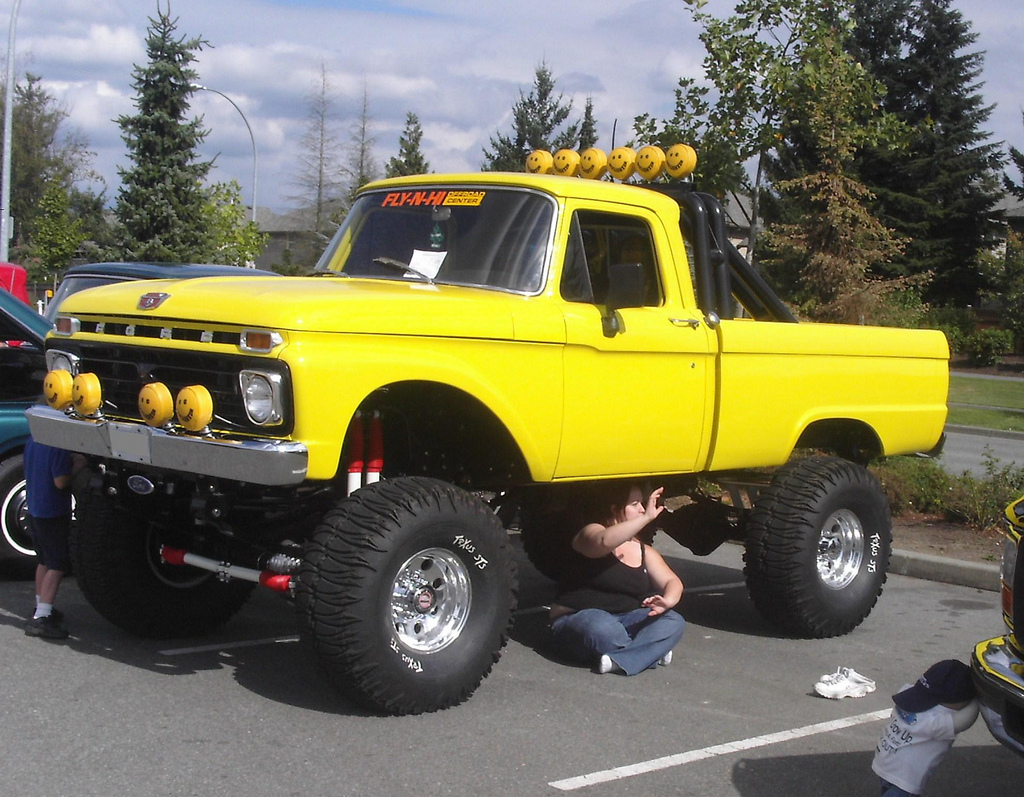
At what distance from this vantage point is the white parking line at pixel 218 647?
6461mm

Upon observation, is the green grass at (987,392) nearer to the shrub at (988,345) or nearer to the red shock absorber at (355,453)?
the shrub at (988,345)

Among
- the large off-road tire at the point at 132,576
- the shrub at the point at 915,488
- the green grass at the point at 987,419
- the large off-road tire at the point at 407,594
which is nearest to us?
the large off-road tire at the point at 407,594

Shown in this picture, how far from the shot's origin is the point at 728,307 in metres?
7.29

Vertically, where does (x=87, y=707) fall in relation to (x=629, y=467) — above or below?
below

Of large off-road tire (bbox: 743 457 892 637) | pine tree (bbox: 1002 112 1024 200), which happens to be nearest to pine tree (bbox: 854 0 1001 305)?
pine tree (bbox: 1002 112 1024 200)

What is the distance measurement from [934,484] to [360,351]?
23.2 ft

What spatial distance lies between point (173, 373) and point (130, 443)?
37 centimetres

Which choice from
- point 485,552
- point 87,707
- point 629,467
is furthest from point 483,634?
point 87,707

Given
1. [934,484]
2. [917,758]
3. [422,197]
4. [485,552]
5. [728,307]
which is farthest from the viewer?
[934,484]

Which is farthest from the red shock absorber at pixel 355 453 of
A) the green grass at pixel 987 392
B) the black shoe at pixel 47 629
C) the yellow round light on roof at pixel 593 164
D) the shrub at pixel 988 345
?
the shrub at pixel 988 345

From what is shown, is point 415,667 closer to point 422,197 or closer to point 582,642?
point 582,642

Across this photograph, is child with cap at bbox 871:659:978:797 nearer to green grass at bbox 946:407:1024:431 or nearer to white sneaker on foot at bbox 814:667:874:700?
white sneaker on foot at bbox 814:667:874:700

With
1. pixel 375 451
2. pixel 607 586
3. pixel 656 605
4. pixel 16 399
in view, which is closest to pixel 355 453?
pixel 375 451

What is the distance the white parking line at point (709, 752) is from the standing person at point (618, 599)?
105cm
